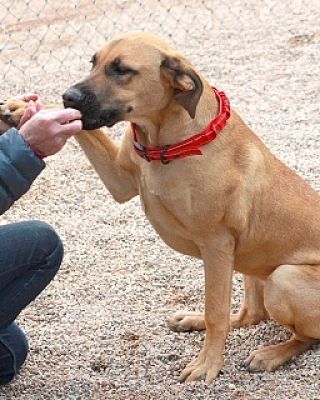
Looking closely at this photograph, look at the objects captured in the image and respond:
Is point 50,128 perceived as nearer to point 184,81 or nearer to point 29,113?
point 29,113

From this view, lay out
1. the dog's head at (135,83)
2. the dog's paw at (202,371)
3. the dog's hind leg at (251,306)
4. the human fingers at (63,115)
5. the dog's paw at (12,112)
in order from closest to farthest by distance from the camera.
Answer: the human fingers at (63,115) < the dog's head at (135,83) < the dog's paw at (12,112) < the dog's paw at (202,371) < the dog's hind leg at (251,306)

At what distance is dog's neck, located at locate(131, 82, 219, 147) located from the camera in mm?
3750

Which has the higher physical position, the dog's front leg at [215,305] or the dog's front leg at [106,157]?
the dog's front leg at [106,157]

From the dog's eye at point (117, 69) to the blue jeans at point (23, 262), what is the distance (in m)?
0.70

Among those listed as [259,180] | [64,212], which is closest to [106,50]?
[259,180]

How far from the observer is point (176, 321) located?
4.35m

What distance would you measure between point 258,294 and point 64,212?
177 cm

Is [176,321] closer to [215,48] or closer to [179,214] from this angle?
[179,214]

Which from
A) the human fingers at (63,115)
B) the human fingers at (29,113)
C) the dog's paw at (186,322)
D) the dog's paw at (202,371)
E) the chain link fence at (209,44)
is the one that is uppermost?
the human fingers at (63,115)

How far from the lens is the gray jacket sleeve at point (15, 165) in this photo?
3.44 m

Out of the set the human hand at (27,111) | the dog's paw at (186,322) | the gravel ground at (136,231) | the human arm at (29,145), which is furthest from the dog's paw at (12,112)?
the dog's paw at (186,322)

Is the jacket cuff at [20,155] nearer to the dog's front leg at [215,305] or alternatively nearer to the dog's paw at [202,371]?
the dog's front leg at [215,305]

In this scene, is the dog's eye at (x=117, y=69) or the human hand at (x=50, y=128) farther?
the dog's eye at (x=117, y=69)

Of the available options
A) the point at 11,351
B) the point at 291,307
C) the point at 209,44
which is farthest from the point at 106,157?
the point at 209,44
